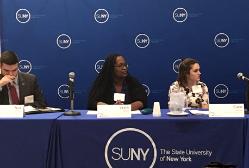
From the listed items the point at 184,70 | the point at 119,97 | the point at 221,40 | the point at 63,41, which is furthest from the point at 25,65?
the point at 221,40

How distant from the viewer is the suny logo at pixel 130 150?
2.92 meters

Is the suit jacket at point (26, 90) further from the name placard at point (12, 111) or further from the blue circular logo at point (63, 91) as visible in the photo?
the blue circular logo at point (63, 91)

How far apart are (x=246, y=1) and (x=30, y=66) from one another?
8.66 ft

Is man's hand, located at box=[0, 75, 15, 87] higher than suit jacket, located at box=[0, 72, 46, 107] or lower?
higher

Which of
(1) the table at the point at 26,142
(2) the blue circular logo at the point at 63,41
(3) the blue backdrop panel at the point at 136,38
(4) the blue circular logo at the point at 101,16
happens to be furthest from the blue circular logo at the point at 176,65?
(1) the table at the point at 26,142

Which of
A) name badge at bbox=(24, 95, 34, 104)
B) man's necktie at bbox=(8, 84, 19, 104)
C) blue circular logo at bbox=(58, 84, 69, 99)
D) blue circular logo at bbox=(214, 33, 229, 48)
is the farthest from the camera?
blue circular logo at bbox=(58, 84, 69, 99)

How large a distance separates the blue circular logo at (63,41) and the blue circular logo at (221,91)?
5.96ft

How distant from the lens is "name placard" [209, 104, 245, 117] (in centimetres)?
294

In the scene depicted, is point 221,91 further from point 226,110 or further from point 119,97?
point 226,110

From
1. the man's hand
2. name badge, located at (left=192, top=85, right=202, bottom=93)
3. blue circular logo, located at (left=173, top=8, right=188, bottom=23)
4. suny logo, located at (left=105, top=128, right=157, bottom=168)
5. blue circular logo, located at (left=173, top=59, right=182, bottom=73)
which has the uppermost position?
blue circular logo, located at (left=173, top=8, right=188, bottom=23)

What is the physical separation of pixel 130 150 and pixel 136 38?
203cm

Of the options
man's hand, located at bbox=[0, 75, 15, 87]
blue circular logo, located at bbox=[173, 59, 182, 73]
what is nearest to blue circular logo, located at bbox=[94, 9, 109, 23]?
blue circular logo, located at bbox=[173, 59, 182, 73]

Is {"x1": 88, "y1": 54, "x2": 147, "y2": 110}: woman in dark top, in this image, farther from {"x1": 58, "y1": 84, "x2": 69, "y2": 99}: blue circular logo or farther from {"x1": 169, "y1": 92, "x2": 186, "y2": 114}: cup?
{"x1": 169, "y1": 92, "x2": 186, "y2": 114}: cup

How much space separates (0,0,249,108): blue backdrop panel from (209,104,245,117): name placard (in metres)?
1.77
